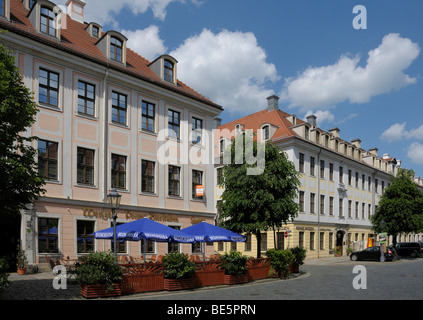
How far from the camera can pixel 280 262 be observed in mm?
21016

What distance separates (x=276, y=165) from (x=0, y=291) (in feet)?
50.8

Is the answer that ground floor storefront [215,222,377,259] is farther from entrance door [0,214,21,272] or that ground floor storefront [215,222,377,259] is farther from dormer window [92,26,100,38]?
entrance door [0,214,21,272]

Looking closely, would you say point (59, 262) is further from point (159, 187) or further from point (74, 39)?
point (74, 39)

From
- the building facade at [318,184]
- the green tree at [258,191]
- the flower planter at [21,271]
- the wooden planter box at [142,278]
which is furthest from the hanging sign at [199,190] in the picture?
the wooden planter box at [142,278]

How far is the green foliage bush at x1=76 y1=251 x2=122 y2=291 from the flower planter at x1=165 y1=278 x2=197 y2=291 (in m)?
2.13

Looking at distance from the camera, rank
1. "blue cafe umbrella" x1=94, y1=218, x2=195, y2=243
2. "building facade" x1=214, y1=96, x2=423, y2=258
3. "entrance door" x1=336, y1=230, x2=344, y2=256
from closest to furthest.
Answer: "blue cafe umbrella" x1=94, y1=218, x2=195, y2=243 → "building facade" x1=214, y1=96, x2=423, y2=258 → "entrance door" x1=336, y1=230, x2=344, y2=256

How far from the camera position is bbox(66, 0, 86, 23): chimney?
1094 inches

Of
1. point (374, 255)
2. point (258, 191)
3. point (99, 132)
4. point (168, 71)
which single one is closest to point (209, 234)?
point (258, 191)

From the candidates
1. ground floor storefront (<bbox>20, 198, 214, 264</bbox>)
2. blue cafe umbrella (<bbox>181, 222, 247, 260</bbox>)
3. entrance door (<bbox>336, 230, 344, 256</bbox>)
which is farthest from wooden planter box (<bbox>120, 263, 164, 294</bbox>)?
entrance door (<bbox>336, 230, 344, 256</bbox>)

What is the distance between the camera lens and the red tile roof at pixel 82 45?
803 inches

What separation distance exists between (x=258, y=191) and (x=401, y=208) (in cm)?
2629

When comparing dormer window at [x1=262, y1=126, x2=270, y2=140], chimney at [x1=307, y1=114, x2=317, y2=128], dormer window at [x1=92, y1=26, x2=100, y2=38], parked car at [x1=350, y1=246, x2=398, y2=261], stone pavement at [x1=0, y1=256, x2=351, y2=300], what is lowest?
parked car at [x1=350, y1=246, x2=398, y2=261]

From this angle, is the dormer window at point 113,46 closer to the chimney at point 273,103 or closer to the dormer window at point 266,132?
the dormer window at point 266,132
